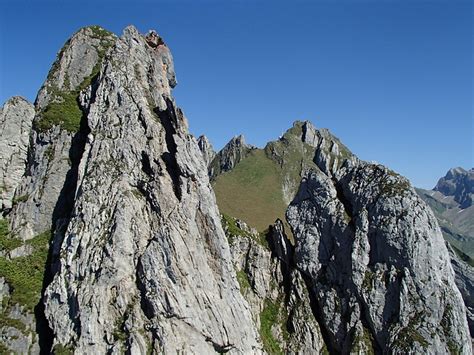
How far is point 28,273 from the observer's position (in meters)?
47.4

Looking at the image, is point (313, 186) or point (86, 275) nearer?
point (86, 275)

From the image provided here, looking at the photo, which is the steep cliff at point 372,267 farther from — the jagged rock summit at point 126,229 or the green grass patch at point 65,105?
the green grass patch at point 65,105

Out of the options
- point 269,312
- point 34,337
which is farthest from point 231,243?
point 34,337

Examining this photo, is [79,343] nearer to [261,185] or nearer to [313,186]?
[313,186]

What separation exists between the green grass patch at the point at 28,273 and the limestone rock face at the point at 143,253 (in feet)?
12.9

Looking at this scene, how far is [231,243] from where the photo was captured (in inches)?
2233

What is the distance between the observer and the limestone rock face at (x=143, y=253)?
41.2 metres

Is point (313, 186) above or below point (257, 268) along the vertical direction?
above

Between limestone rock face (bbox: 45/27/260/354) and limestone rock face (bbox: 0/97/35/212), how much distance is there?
12.4 m

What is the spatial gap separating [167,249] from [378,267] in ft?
82.0

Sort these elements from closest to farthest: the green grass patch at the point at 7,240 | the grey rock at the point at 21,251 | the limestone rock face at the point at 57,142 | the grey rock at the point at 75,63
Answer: the grey rock at the point at 21,251 < the green grass patch at the point at 7,240 < the limestone rock face at the point at 57,142 < the grey rock at the point at 75,63

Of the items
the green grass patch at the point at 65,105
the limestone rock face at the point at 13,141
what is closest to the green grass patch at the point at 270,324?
the green grass patch at the point at 65,105

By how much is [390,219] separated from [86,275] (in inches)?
1377

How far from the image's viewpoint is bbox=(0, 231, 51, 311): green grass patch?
45.4 meters
